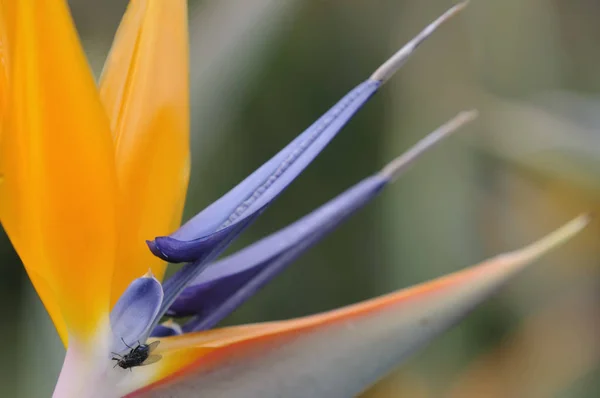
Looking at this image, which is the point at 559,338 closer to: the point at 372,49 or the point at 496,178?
the point at 496,178

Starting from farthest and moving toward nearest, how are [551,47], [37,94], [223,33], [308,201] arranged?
[551,47] → [308,201] → [223,33] → [37,94]

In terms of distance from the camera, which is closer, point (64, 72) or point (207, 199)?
point (64, 72)

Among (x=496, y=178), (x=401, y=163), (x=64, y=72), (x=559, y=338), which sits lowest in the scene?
(x=559, y=338)

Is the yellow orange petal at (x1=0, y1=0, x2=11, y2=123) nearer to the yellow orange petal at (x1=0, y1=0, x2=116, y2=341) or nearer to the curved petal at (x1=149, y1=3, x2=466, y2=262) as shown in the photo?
the yellow orange petal at (x1=0, y1=0, x2=116, y2=341)

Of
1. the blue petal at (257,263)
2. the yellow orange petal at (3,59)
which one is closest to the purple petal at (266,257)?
the blue petal at (257,263)

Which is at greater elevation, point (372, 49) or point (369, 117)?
point (372, 49)

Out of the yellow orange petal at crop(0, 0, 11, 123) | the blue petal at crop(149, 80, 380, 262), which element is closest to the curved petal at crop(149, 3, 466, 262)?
the blue petal at crop(149, 80, 380, 262)

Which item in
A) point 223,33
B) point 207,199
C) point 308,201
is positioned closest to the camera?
point 223,33

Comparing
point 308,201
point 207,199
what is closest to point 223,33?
point 207,199
